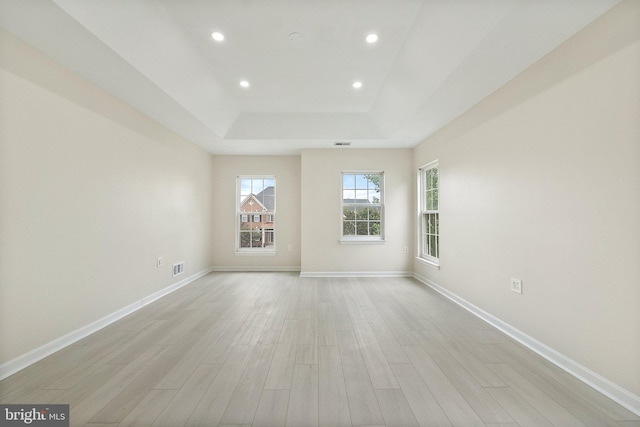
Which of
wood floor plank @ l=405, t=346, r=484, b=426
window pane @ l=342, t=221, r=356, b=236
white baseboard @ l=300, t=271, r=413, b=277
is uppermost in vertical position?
window pane @ l=342, t=221, r=356, b=236

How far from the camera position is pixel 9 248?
1854 mm

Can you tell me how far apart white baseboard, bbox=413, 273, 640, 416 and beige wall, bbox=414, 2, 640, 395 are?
4 centimetres

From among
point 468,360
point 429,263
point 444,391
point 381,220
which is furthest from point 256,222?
point 444,391

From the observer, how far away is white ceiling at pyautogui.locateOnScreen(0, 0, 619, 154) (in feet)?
5.93

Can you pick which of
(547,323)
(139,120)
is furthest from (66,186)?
(547,323)

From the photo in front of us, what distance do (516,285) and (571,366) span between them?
2.29 ft

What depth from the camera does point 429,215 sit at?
4559 mm

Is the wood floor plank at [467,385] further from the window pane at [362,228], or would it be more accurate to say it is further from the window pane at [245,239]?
the window pane at [245,239]

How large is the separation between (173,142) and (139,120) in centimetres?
77

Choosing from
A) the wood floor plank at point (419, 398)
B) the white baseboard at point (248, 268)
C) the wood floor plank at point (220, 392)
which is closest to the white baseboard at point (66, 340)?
the wood floor plank at point (220, 392)

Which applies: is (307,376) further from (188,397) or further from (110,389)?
(110,389)

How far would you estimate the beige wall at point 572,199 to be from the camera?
1.56 meters

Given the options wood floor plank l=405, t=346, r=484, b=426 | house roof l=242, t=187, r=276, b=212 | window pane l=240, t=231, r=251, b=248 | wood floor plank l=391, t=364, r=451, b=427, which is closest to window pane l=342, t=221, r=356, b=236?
house roof l=242, t=187, r=276, b=212

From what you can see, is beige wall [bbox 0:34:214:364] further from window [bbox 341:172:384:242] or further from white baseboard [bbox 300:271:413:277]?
window [bbox 341:172:384:242]
